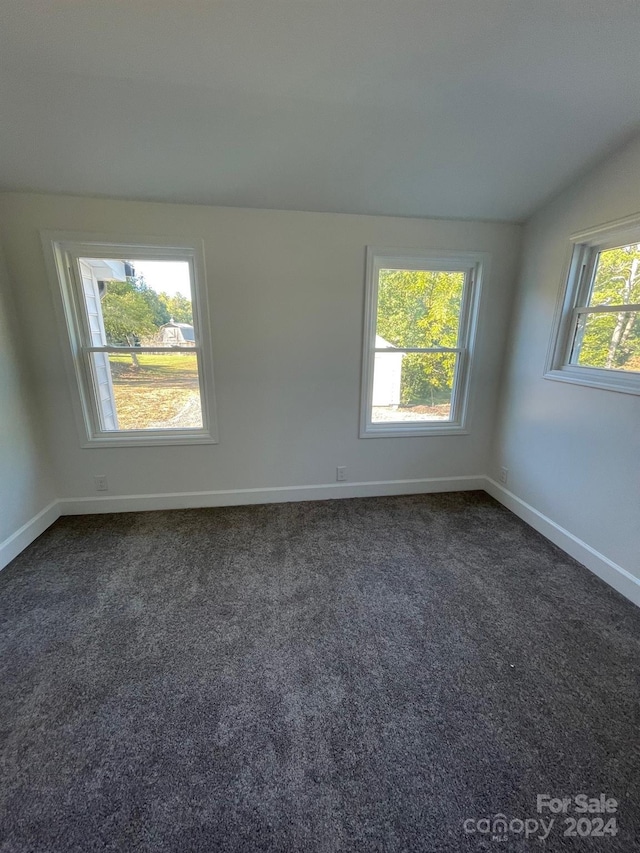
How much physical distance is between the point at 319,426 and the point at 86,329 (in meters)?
1.87

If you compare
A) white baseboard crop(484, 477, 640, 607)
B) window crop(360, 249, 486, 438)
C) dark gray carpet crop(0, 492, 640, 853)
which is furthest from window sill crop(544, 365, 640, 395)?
dark gray carpet crop(0, 492, 640, 853)

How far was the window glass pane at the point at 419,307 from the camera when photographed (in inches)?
108

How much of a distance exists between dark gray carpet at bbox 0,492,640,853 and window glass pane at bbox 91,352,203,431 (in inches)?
36.4

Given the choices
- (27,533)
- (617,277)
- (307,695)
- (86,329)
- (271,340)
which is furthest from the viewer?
(271,340)

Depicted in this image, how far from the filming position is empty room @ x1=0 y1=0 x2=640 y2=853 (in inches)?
45.9

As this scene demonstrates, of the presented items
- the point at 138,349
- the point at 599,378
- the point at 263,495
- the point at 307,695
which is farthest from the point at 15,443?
the point at 599,378

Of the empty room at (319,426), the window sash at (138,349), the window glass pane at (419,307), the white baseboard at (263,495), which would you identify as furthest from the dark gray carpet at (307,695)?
the window glass pane at (419,307)

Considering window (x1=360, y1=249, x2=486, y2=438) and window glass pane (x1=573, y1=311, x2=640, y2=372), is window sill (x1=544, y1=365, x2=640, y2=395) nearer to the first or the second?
window glass pane (x1=573, y1=311, x2=640, y2=372)

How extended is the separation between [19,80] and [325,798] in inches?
120

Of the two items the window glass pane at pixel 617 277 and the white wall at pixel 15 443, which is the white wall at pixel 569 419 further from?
the white wall at pixel 15 443

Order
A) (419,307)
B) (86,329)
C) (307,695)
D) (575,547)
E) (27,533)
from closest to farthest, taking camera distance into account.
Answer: (307,695) → (575,547) → (27,533) → (86,329) → (419,307)

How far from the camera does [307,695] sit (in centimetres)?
140

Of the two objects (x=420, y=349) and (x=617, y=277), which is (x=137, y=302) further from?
(x=617, y=277)

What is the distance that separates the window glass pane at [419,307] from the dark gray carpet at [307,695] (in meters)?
1.64
